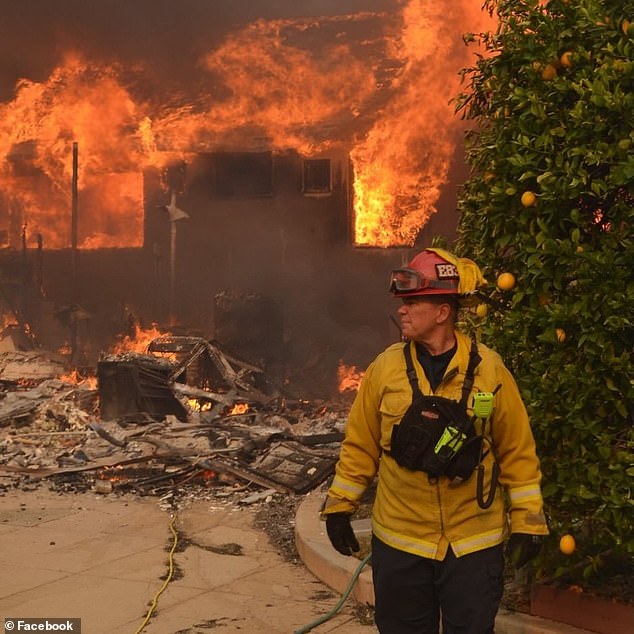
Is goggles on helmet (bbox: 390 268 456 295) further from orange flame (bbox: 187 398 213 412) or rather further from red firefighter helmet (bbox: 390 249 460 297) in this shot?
orange flame (bbox: 187 398 213 412)

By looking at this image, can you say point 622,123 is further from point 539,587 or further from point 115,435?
point 115,435

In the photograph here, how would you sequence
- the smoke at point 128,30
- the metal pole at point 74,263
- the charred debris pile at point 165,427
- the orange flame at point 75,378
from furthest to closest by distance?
the metal pole at point 74,263 < the smoke at point 128,30 < the orange flame at point 75,378 < the charred debris pile at point 165,427

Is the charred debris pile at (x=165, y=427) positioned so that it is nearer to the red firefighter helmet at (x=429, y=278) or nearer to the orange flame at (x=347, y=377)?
the orange flame at (x=347, y=377)

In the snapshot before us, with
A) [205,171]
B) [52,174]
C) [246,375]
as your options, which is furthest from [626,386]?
[52,174]

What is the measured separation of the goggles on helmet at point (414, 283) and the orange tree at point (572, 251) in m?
0.66

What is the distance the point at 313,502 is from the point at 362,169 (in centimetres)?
1241

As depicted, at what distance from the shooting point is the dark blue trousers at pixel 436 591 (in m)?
Result: 3.36

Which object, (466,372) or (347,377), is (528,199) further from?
(347,377)

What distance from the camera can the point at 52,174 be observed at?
70.3ft

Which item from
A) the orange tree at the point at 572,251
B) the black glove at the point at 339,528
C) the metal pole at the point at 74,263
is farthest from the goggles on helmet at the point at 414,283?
the metal pole at the point at 74,263

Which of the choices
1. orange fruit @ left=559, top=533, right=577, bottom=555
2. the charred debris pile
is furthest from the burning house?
orange fruit @ left=559, top=533, right=577, bottom=555

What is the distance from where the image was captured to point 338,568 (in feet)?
18.9

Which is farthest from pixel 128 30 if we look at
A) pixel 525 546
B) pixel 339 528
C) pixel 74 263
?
pixel 525 546

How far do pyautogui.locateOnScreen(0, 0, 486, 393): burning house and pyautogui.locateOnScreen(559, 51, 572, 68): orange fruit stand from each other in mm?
13268
